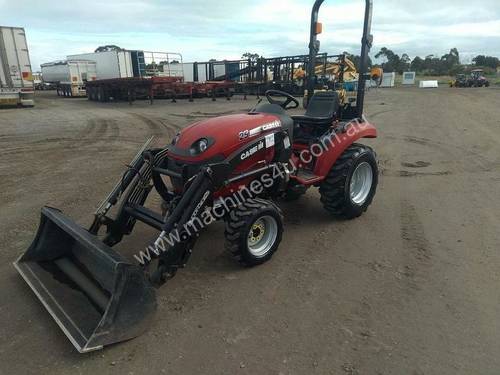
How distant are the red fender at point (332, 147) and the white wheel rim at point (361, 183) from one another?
0.40 meters

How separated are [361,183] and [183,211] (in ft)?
8.27

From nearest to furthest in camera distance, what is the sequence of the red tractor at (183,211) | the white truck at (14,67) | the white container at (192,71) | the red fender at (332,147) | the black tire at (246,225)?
the red tractor at (183,211) → the black tire at (246,225) → the red fender at (332,147) → the white truck at (14,67) → the white container at (192,71)

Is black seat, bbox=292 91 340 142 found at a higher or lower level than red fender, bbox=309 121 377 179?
higher

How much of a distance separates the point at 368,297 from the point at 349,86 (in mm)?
20323

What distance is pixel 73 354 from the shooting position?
7.91 ft

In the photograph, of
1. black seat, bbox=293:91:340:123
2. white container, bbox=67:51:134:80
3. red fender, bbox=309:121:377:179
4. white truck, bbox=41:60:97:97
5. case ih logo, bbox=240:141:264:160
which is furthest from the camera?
white truck, bbox=41:60:97:97

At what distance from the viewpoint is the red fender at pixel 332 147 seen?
4.12 meters

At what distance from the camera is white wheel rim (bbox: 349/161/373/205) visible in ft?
15.0

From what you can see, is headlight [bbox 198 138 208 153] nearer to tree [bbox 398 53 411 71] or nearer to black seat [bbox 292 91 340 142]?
black seat [bbox 292 91 340 142]

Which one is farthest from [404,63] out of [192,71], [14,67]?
[14,67]

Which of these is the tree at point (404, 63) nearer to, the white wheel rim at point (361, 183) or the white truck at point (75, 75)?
the white truck at point (75, 75)

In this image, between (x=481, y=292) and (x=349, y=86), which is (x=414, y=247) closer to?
(x=481, y=292)

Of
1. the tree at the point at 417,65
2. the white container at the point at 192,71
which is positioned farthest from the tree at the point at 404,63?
the white container at the point at 192,71

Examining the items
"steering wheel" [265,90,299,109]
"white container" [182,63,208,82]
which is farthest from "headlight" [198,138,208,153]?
"white container" [182,63,208,82]
